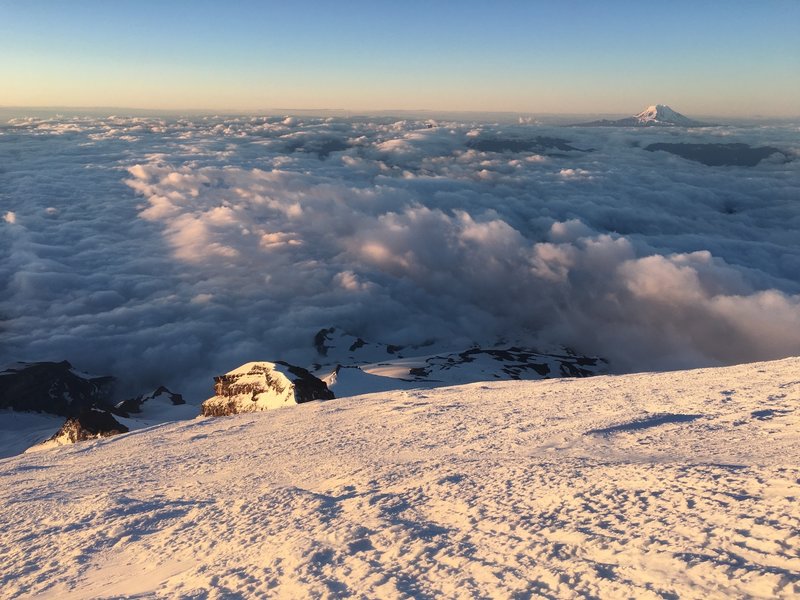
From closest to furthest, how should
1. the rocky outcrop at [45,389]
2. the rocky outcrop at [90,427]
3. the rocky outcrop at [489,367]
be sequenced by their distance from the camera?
the rocky outcrop at [90,427]
the rocky outcrop at [45,389]
the rocky outcrop at [489,367]

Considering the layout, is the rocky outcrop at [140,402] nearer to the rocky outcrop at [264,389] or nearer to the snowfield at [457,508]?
the rocky outcrop at [264,389]

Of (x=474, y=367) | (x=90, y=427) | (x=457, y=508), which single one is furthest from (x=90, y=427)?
(x=474, y=367)

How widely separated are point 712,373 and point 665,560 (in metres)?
14.7

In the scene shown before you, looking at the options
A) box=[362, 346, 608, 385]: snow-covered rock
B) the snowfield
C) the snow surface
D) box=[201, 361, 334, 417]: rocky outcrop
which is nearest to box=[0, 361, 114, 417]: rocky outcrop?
the snow surface

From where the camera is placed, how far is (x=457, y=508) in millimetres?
→ 8344

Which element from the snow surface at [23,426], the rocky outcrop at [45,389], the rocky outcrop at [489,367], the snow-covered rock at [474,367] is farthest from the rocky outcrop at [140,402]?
the rocky outcrop at [489,367]

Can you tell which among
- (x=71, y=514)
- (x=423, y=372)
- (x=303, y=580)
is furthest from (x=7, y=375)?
(x=303, y=580)

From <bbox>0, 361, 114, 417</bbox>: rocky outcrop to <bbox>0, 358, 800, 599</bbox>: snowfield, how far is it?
102702 mm

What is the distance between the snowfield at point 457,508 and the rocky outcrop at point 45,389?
103 m

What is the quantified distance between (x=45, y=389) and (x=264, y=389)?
335 ft

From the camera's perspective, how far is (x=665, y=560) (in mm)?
6055

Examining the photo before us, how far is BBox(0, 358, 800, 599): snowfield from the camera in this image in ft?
20.1

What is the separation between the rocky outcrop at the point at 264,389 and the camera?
1307 inches

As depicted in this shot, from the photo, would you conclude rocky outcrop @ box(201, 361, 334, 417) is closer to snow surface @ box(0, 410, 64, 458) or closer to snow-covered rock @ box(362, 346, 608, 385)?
snow-covered rock @ box(362, 346, 608, 385)
